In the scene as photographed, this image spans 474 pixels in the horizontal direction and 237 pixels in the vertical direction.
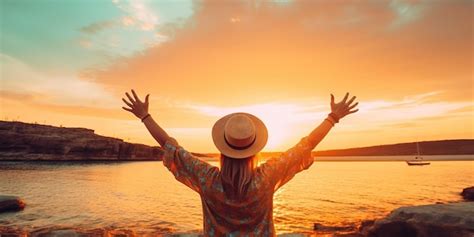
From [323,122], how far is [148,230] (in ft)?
51.6

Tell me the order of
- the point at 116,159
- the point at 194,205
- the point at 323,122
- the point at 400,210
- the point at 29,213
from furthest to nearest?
1. the point at 116,159
2. the point at 194,205
3. the point at 29,213
4. the point at 400,210
5. the point at 323,122

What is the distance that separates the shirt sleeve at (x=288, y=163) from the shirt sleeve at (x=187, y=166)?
51cm

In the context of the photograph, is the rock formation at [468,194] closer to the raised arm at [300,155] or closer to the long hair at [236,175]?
the raised arm at [300,155]

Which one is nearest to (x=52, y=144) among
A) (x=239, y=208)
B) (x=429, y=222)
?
(x=429, y=222)

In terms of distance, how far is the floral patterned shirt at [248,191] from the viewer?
9.33 feet

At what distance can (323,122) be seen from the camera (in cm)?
347

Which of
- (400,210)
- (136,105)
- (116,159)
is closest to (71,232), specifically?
(136,105)

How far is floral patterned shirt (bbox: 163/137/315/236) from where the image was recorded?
2844 millimetres

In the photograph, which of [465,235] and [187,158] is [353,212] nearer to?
[465,235]

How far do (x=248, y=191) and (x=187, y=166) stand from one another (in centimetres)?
69

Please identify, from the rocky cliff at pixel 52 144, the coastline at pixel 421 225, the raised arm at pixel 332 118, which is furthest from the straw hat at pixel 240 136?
the rocky cliff at pixel 52 144

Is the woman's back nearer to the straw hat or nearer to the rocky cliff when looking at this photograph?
the straw hat

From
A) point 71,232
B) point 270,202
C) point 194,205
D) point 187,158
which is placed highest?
point 187,158

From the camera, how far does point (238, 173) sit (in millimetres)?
2773
